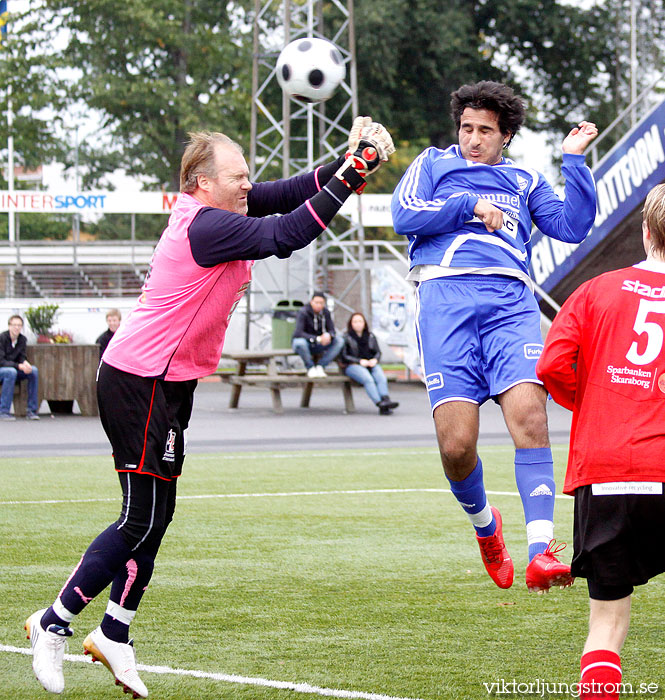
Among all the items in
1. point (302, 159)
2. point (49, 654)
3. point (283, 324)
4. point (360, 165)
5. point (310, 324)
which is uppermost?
point (302, 159)

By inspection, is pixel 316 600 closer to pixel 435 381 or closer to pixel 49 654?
pixel 435 381

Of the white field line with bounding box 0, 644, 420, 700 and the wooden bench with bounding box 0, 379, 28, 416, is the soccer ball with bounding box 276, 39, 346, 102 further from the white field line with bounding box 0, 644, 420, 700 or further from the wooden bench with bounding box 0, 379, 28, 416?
the white field line with bounding box 0, 644, 420, 700

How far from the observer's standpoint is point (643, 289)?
357cm

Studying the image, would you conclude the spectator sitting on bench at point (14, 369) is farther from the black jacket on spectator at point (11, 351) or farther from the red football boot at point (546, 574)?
the red football boot at point (546, 574)

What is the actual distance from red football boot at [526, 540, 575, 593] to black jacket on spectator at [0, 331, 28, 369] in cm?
1477

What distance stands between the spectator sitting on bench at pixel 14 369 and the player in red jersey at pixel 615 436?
1540cm

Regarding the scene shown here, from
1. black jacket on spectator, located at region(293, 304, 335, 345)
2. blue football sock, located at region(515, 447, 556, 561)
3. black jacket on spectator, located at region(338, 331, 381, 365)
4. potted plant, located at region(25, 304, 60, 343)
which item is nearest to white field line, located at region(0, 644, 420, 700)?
blue football sock, located at region(515, 447, 556, 561)

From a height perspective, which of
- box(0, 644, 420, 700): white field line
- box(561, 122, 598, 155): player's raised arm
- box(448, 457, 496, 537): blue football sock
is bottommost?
box(0, 644, 420, 700): white field line

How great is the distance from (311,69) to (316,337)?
583 centimetres

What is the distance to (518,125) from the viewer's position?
554cm

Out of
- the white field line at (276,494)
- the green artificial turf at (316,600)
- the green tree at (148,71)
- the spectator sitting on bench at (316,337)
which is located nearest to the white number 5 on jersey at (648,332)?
the green artificial turf at (316,600)

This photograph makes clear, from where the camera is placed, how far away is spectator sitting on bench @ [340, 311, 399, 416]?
18406 mm

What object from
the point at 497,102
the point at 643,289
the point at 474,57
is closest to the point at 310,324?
the point at 497,102

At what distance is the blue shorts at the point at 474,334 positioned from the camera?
5168 mm
